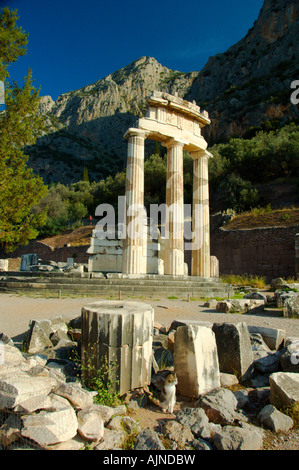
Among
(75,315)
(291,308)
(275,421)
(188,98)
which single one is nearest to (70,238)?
(75,315)

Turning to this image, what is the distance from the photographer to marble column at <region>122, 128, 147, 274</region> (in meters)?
13.1

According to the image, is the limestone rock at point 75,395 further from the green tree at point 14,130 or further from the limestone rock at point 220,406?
the green tree at point 14,130

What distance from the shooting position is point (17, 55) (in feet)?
40.5

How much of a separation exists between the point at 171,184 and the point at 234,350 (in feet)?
39.1

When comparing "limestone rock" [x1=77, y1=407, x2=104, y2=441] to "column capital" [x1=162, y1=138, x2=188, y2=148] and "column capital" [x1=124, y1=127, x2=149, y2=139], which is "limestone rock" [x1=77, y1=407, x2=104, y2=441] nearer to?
"column capital" [x1=124, y1=127, x2=149, y2=139]

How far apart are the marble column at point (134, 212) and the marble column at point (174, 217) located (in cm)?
134

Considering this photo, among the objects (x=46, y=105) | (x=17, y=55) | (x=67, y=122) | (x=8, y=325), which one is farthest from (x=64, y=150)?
(x=8, y=325)

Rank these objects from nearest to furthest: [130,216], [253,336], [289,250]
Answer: [253,336], [130,216], [289,250]

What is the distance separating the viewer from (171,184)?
49.5 feet

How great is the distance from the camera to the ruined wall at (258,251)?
1803cm

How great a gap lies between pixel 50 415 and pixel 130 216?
11497mm

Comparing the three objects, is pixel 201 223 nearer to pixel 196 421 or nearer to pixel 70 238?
pixel 196 421

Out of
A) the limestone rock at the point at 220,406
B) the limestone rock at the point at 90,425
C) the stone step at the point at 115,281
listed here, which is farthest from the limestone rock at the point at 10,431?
the stone step at the point at 115,281
